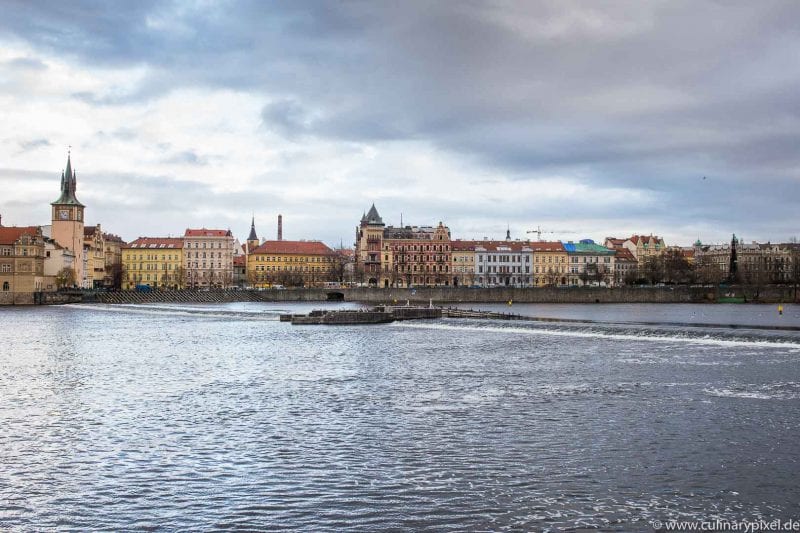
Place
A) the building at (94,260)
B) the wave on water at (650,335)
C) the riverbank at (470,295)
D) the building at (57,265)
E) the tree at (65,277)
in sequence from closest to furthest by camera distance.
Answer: the wave on water at (650,335)
the riverbank at (470,295)
the building at (57,265)
the tree at (65,277)
the building at (94,260)

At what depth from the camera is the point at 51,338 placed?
60562 millimetres

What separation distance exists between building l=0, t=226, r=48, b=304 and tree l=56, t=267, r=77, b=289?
12632 mm

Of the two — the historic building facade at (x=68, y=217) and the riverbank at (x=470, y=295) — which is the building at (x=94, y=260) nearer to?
the historic building facade at (x=68, y=217)

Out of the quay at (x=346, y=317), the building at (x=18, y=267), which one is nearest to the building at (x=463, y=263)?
the building at (x=18, y=267)

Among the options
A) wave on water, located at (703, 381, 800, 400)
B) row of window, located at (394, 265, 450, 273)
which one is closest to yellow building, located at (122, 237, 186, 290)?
row of window, located at (394, 265, 450, 273)

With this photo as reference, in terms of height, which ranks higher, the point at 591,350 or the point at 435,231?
the point at 435,231

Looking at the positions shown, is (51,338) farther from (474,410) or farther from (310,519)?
(310,519)

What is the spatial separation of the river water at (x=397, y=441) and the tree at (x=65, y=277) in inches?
4562

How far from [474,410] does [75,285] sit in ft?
487

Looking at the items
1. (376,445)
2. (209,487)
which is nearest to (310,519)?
(209,487)

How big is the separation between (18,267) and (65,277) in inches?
699

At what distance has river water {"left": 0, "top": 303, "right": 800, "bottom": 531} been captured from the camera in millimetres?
16281

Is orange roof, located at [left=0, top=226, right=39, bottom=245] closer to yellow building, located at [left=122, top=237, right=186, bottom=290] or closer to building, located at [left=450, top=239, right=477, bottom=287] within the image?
yellow building, located at [left=122, top=237, right=186, bottom=290]

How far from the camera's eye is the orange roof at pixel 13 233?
137875mm
